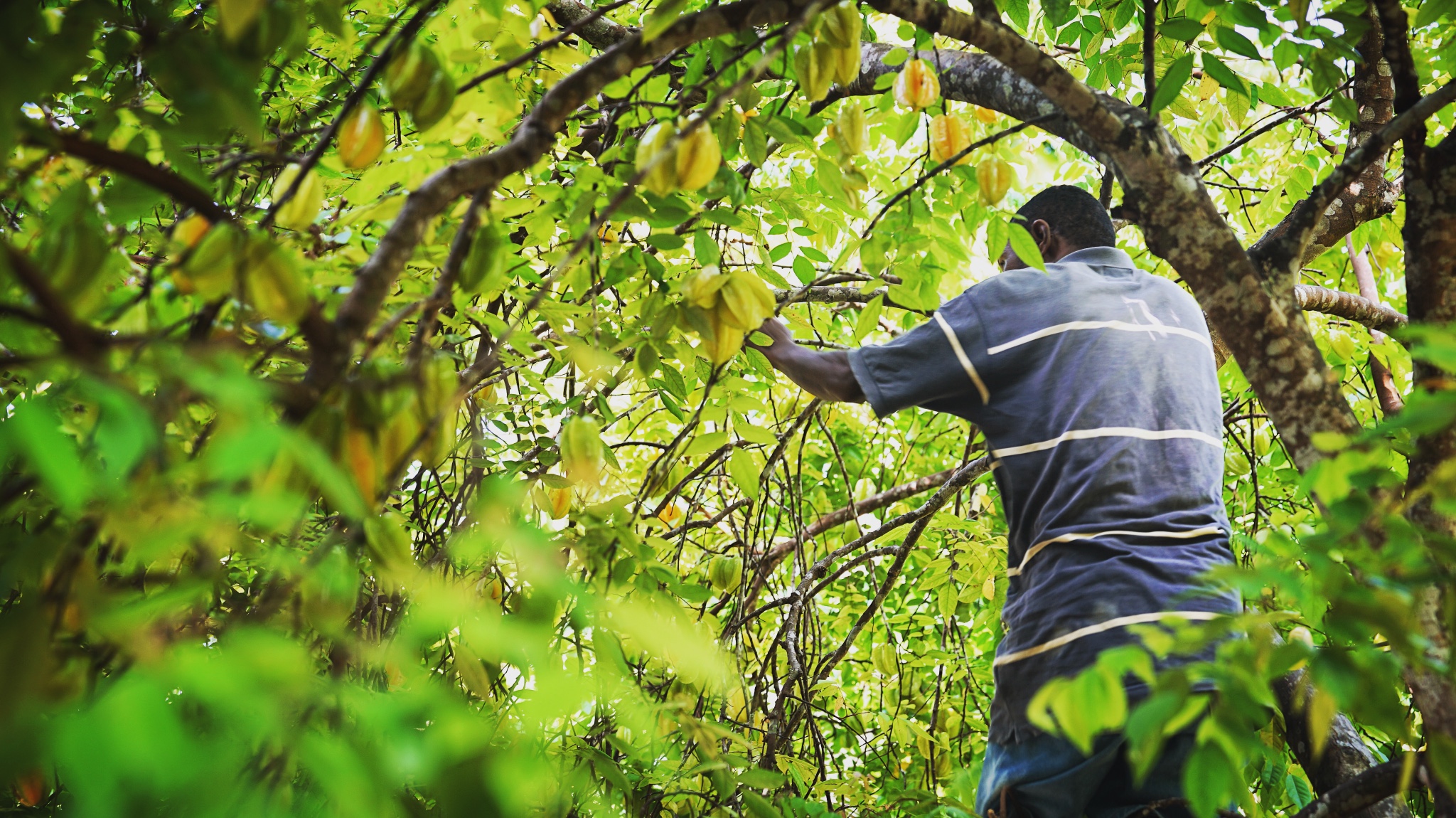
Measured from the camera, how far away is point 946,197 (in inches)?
63.0

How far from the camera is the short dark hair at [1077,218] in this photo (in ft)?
7.04

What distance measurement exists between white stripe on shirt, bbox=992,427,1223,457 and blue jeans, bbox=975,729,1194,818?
0.53 metres

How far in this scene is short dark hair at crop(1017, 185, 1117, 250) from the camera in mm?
2145

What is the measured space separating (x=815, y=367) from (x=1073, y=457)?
53 centimetres

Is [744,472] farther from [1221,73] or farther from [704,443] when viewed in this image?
[1221,73]

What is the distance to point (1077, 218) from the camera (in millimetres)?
2156

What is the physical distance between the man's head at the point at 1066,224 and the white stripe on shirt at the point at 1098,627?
878mm

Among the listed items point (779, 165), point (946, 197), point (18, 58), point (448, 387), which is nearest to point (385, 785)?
point (448, 387)

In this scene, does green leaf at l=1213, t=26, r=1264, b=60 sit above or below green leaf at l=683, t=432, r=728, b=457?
above

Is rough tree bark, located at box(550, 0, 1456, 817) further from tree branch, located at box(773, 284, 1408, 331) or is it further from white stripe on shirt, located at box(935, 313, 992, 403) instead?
tree branch, located at box(773, 284, 1408, 331)

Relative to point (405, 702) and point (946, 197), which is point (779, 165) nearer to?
point (946, 197)

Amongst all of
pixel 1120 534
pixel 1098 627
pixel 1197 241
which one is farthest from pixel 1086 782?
pixel 1197 241

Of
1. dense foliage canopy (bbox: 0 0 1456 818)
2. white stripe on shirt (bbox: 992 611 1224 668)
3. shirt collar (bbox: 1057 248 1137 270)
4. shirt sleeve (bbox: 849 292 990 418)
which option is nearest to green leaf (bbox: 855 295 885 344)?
dense foliage canopy (bbox: 0 0 1456 818)

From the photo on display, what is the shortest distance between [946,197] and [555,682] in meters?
1.29
